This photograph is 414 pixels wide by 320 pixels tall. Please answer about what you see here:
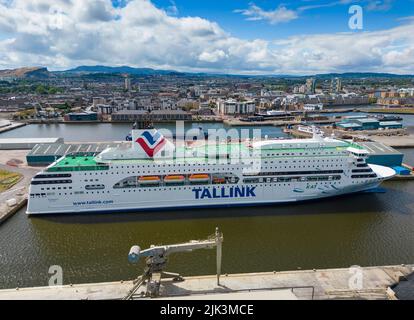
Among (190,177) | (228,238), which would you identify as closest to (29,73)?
(190,177)

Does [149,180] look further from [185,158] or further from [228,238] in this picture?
[228,238]

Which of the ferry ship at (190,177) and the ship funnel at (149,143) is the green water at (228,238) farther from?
the ship funnel at (149,143)

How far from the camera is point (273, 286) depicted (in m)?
8.84

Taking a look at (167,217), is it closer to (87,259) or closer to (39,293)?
(87,259)

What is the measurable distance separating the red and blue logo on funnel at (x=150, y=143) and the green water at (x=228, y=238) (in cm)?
329

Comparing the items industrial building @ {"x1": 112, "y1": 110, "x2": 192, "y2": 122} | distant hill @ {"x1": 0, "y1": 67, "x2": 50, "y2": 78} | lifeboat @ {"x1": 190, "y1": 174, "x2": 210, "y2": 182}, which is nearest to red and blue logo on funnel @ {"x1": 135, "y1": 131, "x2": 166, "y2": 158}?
lifeboat @ {"x1": 190, "y1": 174, "x2": 210, "y2": 182}

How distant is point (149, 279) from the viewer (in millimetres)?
8609

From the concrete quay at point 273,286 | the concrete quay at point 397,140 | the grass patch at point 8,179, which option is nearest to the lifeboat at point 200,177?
the concrete quay at point 273,286

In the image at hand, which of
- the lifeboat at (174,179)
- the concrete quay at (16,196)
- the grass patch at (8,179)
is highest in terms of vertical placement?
the lifeboat at (174,179)

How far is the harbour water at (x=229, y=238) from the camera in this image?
1060 cm
